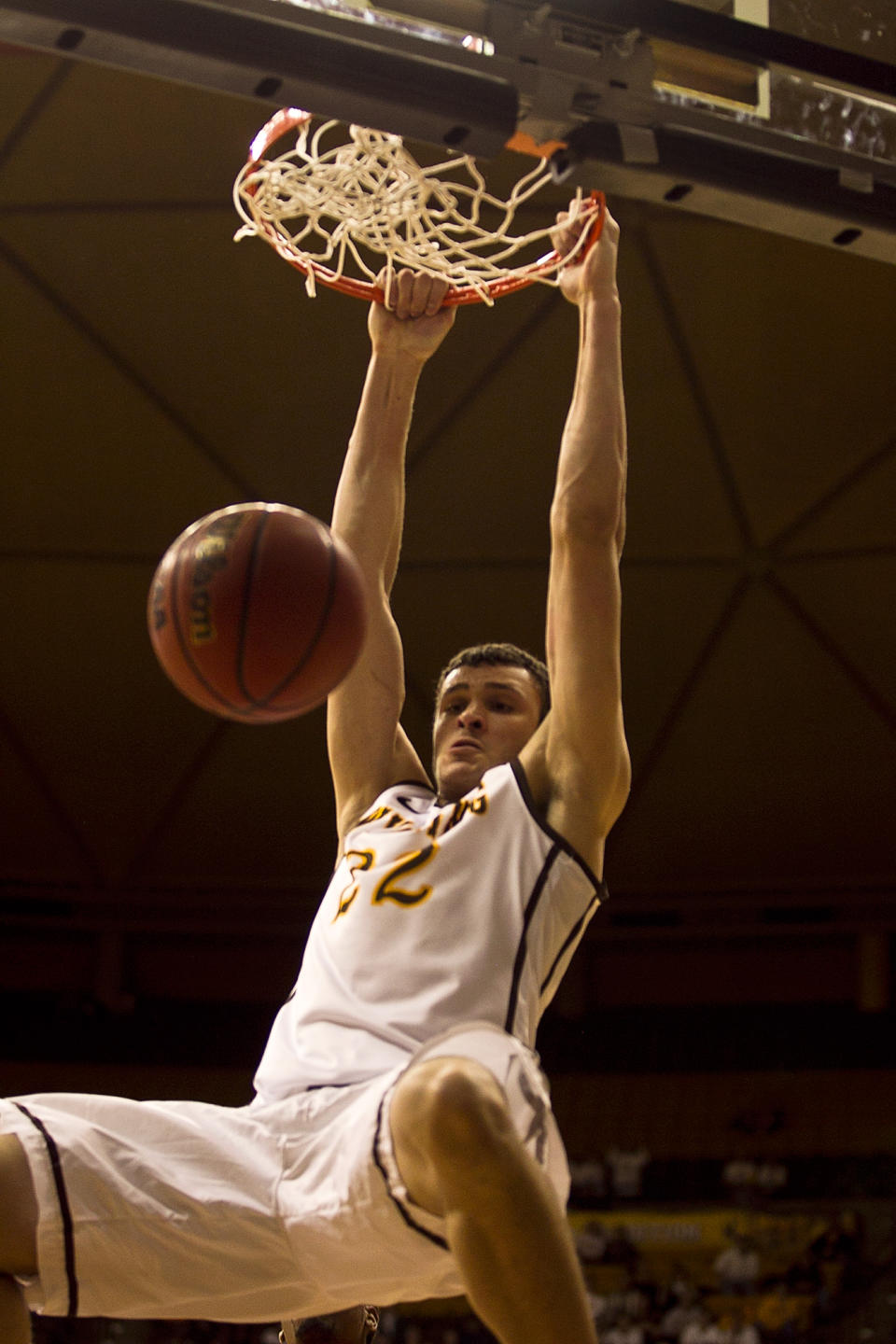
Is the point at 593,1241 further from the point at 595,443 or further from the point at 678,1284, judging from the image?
the point at 595,443

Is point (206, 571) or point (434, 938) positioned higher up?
point (206, 571)

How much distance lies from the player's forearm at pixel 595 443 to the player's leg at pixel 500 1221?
1567mm

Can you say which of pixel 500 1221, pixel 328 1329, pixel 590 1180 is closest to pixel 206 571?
pixel 500 1221

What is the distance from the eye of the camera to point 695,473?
938 cm

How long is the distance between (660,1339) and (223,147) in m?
8.38

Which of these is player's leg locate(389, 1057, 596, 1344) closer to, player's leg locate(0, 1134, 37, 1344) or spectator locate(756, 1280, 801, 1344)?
player's leg locate(0, 1134, 37, 1344)

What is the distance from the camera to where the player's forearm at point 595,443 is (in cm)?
368

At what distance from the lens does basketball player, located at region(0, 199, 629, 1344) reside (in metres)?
2.54

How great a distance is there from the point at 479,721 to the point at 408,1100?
4.65ft

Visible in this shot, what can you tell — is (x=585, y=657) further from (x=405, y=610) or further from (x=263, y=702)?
(x=405, y=610)

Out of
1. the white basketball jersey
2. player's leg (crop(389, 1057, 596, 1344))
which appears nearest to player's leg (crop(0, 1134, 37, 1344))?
the white basketball jersey

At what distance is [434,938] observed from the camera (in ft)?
10.4

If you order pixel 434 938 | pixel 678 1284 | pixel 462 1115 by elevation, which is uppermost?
pixel 678 1284

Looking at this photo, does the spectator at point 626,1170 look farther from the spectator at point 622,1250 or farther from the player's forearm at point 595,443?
the player's forearm at point 595,443
